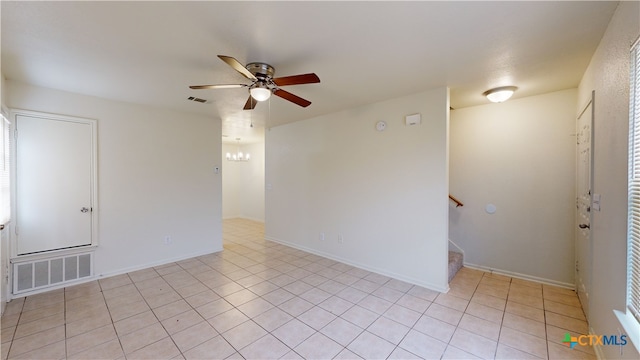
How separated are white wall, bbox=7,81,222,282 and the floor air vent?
0.47 feet

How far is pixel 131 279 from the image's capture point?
3.30m

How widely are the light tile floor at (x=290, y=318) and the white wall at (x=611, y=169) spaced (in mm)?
598

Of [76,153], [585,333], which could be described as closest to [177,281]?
[76,153]

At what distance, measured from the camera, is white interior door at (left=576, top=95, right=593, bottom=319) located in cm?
231

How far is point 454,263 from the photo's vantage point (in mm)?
3500

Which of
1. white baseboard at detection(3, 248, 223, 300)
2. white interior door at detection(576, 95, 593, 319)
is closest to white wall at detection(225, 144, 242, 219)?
white baseboard at detection(3, 248, 223, 300)

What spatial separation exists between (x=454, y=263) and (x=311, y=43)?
3.42m

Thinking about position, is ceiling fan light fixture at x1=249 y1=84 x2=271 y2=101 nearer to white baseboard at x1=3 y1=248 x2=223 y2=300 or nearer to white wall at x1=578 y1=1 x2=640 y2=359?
white wall at x1=578 y1=1 x2=640 y2=359

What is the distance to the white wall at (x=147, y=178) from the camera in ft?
10.9

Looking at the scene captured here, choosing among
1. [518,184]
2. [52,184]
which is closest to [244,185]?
[52,184]

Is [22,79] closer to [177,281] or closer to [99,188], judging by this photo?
[99,188]

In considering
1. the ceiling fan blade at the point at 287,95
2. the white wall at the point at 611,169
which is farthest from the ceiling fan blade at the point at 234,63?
the white wall at the point at 611,169

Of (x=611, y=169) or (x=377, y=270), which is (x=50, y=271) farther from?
(x=611, y=169)

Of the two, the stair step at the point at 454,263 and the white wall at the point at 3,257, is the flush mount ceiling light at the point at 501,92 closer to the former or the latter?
the stair step at the point at 454,263
